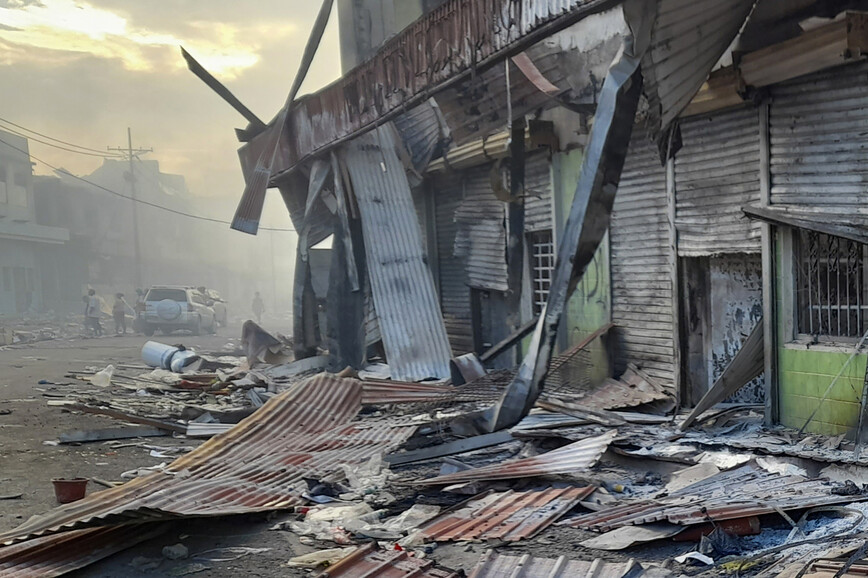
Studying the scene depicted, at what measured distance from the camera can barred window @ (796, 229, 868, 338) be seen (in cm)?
717

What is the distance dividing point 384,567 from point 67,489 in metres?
2.98

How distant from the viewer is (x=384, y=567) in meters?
4.40

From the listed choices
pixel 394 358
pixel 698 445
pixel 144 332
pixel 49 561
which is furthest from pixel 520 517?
pixel 144 332

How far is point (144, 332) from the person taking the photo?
28172 millimetres

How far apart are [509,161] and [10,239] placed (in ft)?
110

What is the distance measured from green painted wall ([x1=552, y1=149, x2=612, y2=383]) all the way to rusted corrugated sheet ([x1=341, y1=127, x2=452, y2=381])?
209 centimetres

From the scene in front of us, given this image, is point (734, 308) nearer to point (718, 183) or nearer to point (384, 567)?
point (718, 183)

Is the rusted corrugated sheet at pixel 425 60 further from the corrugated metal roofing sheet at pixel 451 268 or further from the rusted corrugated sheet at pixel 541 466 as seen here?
the rusted corrugated sheet at pixel 541 466

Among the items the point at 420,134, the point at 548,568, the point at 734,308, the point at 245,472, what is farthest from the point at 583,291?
the point at 548,568

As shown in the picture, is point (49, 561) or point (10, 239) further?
point (10, 239)

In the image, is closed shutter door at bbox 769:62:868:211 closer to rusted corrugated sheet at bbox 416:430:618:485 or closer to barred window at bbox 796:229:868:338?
barred window at bbox 796:229:868:338

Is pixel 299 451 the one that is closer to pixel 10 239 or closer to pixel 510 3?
pixel 510 3

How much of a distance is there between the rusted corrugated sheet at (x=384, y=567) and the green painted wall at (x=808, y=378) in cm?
457

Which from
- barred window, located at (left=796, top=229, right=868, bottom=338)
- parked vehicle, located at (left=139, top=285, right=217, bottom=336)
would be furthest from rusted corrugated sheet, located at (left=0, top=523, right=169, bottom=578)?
parked vehicle, located at (left=139, top=285, right=217, bottom=336)
